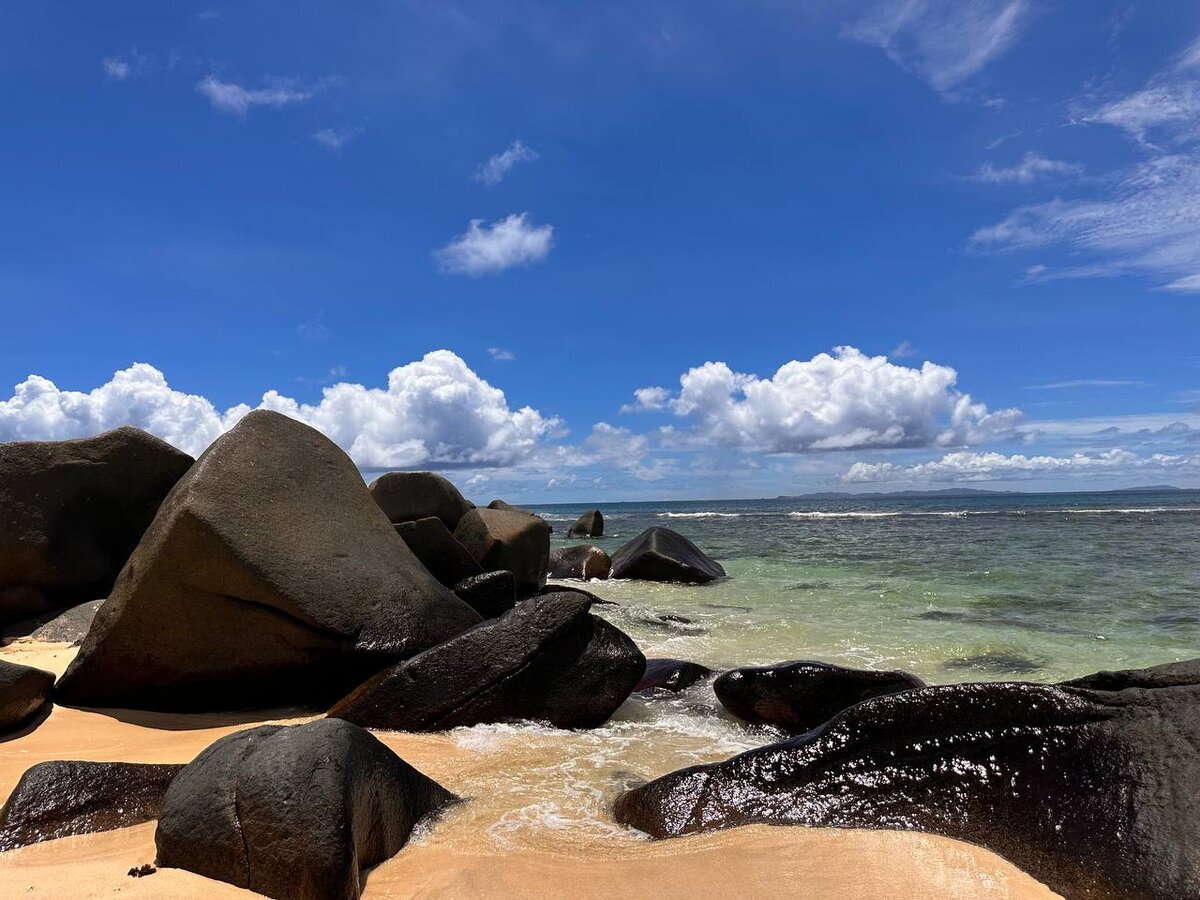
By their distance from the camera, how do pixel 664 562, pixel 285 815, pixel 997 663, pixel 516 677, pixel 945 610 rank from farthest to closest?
1. pixel 664 562
2. pixel 945 610
3. pixel 997 663
4. pixel 516 677
5. pixel 285 815

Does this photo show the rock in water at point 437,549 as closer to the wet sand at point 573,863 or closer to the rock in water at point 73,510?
the rock in water at point 73,510

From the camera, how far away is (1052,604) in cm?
1200

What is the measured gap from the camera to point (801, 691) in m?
5.84

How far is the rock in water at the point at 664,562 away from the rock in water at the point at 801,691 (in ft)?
34.5

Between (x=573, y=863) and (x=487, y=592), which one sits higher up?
(x=487, y=592)

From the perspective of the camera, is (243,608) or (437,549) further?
(437,549)

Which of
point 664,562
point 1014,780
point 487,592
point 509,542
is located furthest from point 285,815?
point 664,562

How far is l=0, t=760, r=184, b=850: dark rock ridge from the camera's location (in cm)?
332

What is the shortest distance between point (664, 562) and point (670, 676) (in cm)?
982

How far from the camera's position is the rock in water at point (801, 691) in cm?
575

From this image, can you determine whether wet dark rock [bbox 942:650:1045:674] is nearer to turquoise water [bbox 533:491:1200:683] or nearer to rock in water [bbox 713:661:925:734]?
turquoise water [bbox 533:491:1200:683]

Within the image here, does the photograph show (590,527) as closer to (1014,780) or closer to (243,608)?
(243,608)

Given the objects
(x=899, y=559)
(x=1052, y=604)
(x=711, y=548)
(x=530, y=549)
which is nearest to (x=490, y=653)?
(x=530, y=549)

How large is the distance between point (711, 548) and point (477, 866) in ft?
77.2
